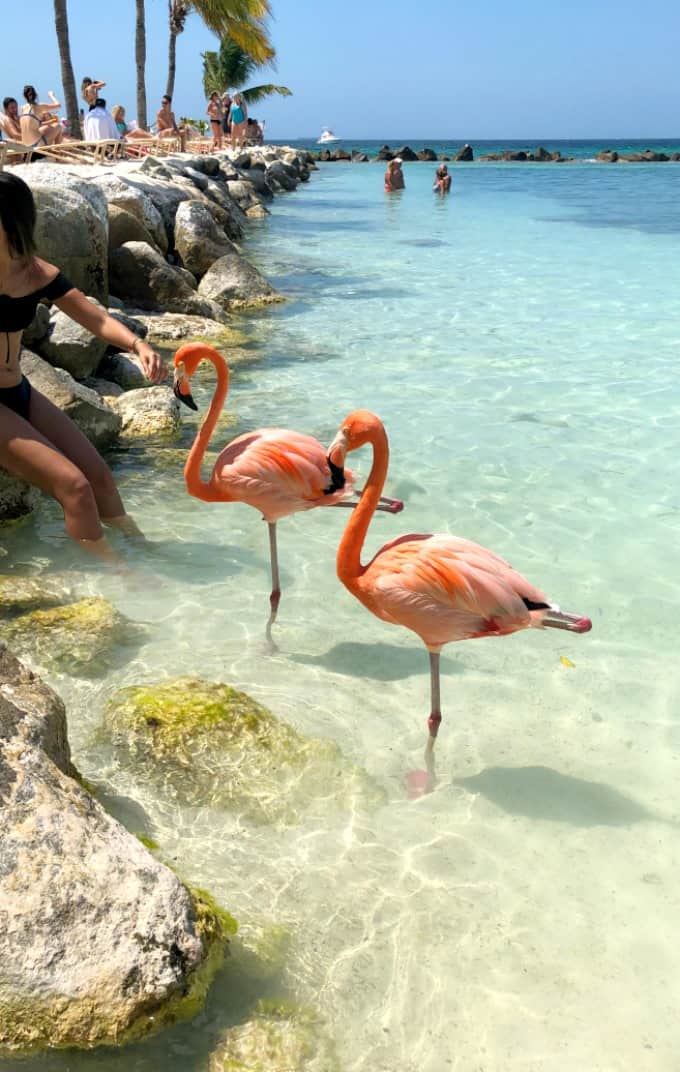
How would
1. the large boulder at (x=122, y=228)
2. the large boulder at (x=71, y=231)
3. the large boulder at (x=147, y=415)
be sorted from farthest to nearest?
1. the large boulder at (x=122, y=228)
2. the large boulder at (x=71, y=231)
3. the large boulder at (x=147, y=415)

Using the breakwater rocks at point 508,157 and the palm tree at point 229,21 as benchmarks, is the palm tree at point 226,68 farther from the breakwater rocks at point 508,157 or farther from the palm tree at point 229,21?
the breakwater rocks at point 508,157

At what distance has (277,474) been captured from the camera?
4656 millimetres

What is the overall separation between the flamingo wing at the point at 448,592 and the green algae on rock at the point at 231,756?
2.44 ft

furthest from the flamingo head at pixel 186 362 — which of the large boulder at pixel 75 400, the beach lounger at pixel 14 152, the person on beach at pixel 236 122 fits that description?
the person on beach at pixel 236 122

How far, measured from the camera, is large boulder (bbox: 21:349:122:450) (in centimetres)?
694

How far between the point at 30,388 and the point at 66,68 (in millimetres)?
19166

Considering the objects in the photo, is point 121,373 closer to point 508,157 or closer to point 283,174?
point 283,174

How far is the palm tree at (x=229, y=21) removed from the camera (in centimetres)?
3175

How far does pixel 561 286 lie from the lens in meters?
16.9

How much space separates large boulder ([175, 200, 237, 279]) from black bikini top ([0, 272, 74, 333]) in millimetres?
10328

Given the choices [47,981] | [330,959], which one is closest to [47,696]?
[47,981]

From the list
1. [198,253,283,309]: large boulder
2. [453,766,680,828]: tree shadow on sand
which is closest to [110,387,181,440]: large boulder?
[453,766,680,828]: tree shadow on sand

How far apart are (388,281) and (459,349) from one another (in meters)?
5.94

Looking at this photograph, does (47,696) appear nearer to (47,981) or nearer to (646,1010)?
(47,981)
